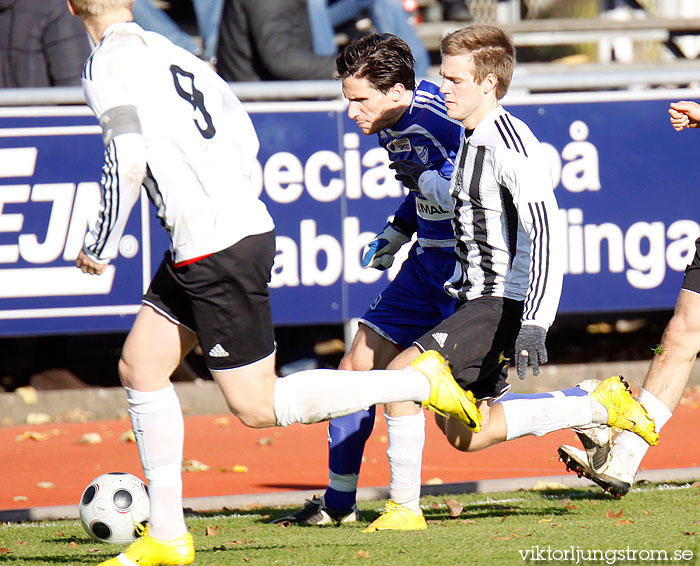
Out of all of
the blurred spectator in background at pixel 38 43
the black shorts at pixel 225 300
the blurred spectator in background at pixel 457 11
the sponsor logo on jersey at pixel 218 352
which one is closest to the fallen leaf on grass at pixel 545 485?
the black shorts at pixel 225 300

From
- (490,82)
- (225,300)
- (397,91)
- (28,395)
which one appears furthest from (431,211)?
(28,395)

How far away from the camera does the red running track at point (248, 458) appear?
266 inches

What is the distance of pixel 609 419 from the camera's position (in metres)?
4.90

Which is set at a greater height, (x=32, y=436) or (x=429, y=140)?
(x=429, y=140)

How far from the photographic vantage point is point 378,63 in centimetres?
524

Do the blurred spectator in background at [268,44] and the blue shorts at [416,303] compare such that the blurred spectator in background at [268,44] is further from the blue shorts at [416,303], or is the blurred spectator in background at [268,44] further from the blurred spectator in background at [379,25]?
the blue shorts at [416,303]

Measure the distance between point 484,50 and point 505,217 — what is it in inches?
28.2

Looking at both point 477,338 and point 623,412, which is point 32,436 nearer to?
point 477,338

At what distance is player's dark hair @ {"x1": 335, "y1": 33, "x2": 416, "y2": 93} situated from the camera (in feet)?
17.1

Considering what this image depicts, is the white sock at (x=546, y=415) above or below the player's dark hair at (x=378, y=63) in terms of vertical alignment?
below

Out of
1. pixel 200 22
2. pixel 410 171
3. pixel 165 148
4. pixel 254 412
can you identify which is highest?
pixel 200 22

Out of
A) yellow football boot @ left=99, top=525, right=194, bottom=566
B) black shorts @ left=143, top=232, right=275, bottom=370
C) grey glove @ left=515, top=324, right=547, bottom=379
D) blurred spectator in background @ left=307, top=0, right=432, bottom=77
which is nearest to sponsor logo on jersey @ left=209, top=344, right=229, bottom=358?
black shorts @ left=143, top=232, right=275, bottom=370

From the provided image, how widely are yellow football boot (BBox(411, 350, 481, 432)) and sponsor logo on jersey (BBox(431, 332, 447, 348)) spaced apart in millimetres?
125

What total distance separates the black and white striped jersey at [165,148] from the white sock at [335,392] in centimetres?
60
